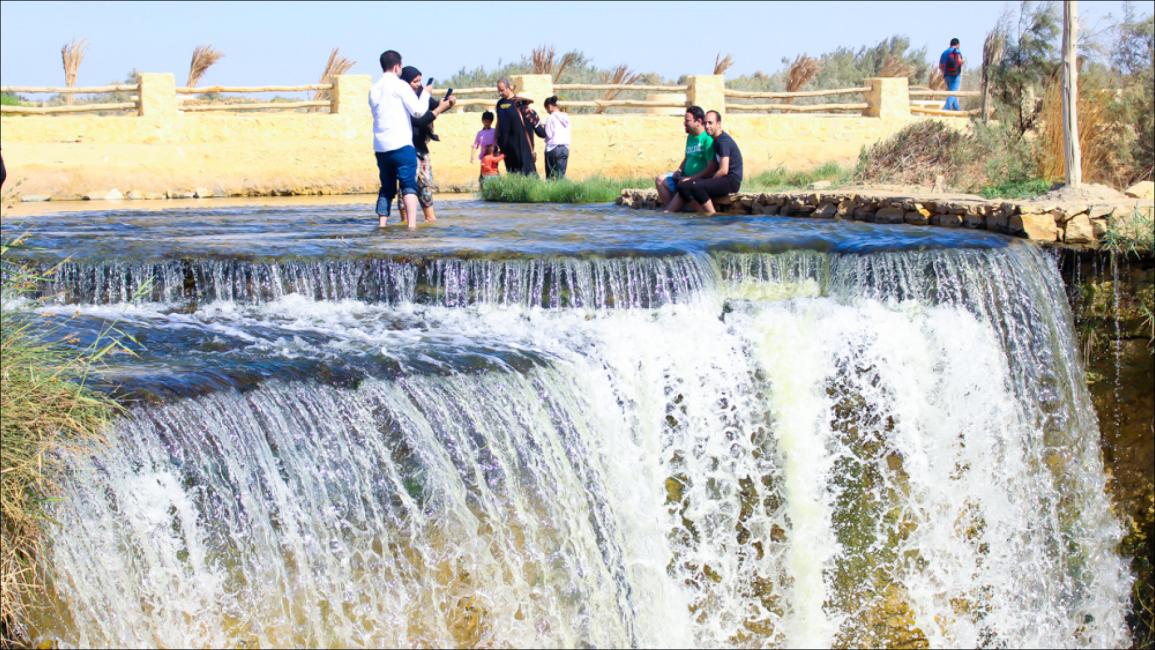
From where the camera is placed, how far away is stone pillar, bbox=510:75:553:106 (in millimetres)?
19594

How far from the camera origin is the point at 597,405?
255 inches

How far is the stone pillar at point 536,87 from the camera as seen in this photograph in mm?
19594

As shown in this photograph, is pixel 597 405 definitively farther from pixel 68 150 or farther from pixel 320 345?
pixel 68 150

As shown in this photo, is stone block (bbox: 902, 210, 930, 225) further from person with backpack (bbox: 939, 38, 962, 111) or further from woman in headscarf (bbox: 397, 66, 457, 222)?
person with backpack (bbox: 939, 38, 962, 111)

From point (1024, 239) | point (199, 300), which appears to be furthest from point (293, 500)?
point (1024, 239)

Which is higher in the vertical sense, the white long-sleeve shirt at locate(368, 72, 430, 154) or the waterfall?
the white long-sleeve shirt at locate(368, 72, 430, 154)

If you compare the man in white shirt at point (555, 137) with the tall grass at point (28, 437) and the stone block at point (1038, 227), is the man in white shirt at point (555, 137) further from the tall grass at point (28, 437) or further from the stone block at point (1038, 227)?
the tall grass at point (28, 437)

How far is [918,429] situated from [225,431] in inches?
158

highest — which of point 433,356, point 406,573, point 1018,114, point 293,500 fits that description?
point 1018,114

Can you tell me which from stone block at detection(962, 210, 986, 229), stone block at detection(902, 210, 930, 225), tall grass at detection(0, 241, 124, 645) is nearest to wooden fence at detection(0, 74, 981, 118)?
stone block at detection(902, 210, 930, 225)

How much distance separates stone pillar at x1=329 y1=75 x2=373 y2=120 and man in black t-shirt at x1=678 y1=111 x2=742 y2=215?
29.1ft

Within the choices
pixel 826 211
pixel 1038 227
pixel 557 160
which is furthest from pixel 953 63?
pixel 1038 227

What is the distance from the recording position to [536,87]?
19.7 m

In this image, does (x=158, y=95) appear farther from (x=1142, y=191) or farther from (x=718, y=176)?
(x=1142, y=191)
